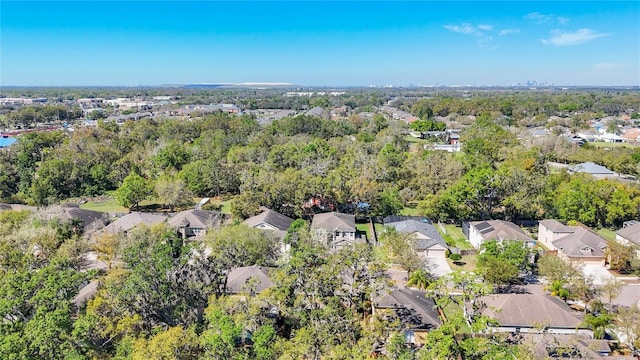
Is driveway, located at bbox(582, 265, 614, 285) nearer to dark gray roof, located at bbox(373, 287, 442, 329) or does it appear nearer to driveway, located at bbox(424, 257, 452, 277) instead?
driveway, located at bbox(424, 257, 452, 277)

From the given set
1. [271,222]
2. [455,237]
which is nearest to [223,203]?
[271,222]

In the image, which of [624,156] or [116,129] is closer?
[624,156]

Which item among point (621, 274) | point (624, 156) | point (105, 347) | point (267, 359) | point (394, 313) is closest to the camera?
point (267, 359)

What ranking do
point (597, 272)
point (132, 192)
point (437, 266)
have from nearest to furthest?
1. point (597, 272)
2. point (437, 266)
3. point (132, 192)

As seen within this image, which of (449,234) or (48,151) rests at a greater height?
(48,151)

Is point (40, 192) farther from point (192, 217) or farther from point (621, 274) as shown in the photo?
point (621, 274)

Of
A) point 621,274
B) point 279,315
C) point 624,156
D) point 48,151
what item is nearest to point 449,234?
point 621,274

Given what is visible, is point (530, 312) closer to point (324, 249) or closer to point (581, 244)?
point (324, 249)
